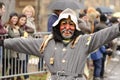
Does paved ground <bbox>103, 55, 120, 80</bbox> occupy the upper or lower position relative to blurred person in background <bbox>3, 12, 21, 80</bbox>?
lower

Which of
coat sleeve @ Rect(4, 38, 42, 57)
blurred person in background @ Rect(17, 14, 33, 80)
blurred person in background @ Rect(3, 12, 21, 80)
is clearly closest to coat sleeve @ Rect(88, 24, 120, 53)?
coat sleeve @ Rect(4, 38, 42, 57)

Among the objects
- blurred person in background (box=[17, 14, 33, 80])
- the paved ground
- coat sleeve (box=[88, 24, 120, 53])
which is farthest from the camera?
the paved ground

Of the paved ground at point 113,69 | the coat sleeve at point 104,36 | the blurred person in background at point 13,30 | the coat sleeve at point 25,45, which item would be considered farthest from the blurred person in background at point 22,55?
→ the coat sleeve at point 104,36

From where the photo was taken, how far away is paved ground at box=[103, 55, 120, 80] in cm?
1388

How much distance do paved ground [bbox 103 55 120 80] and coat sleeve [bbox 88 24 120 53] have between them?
745cm

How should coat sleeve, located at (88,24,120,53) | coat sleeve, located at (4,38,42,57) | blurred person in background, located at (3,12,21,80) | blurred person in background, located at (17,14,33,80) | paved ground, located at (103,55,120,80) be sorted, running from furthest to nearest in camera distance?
paved ground, located at (103,55,120,80) → blurred person in background, located at (17,14,33,80) → blurred person in background, located at (3,12,21,80) → coat sleeve, located at (4,38,42,57) → coat sleeve, located at (88,24,120,53)

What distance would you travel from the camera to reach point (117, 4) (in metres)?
43.6

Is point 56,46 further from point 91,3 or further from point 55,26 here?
point 91,3

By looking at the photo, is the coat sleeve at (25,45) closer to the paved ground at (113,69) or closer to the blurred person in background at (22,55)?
the blurred person in background at (22,55)

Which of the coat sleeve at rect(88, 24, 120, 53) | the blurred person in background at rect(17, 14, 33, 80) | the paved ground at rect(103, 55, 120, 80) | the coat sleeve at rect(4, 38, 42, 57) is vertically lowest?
the paved ground at rect(103, 55, 120, 80)

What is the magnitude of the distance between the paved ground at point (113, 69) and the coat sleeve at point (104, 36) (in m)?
7.45

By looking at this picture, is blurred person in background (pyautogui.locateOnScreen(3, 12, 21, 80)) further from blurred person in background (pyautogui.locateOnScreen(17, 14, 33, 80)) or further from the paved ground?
the paved ground

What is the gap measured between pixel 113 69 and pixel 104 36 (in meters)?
9.73

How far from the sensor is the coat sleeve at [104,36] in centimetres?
614
